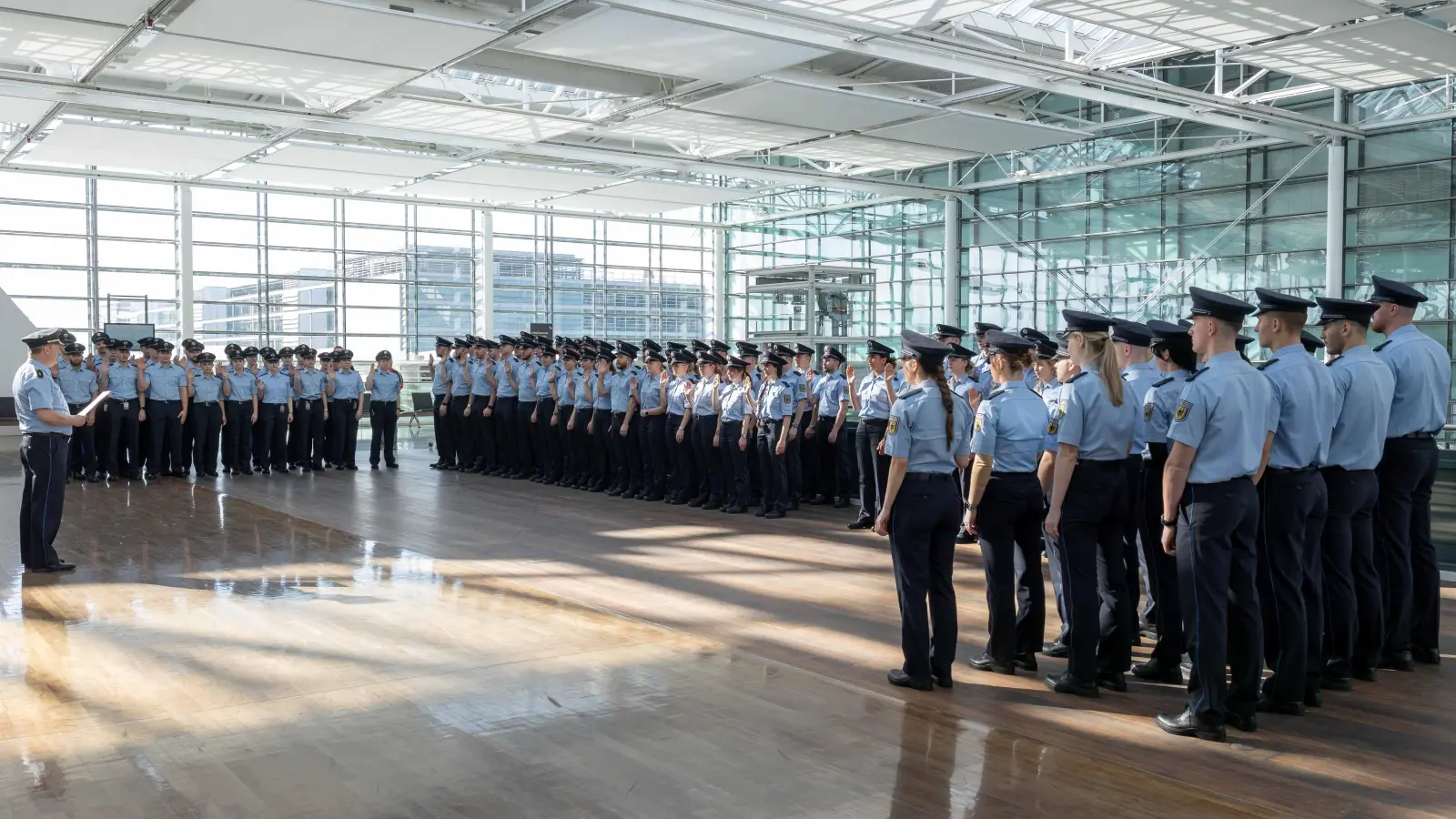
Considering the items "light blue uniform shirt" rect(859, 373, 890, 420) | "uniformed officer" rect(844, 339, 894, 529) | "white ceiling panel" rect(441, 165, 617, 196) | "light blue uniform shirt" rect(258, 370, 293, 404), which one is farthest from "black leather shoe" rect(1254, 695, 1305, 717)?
"white ceiling panel" rect(441, 165, 617, 196)

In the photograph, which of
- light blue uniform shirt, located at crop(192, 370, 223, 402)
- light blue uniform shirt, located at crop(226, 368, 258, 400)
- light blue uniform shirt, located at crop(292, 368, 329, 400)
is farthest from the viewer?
light blue uniform shirt, located at crop(292, 368, 329, 400)

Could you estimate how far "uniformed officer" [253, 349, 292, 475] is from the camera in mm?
13906

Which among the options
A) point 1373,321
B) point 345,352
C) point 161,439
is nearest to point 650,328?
point 345,352

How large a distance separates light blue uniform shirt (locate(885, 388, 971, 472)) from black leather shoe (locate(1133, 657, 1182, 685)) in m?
1.29

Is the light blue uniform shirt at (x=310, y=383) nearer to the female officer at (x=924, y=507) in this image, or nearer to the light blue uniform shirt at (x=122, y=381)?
the light blue uniform shirt at (x=122, y=381)

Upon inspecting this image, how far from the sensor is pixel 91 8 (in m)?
9.35

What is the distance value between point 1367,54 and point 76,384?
14.1 meters

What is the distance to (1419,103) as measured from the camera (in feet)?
54.0

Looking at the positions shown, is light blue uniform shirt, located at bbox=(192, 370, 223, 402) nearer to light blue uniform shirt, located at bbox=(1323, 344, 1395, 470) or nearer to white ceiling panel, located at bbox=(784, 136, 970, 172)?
white ceiling panel, located at bbox=(784, 136, 970, 172)

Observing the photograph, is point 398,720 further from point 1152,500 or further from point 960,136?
point 960,136

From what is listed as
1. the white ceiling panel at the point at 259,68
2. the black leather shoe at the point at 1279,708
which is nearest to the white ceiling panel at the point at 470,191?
the white ceiling panel at the point at 259,68

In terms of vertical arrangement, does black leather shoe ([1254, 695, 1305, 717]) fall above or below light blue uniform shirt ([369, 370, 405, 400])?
below

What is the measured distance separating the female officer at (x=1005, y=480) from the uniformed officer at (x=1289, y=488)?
3.06 ft

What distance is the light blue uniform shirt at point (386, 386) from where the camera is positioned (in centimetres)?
1438
